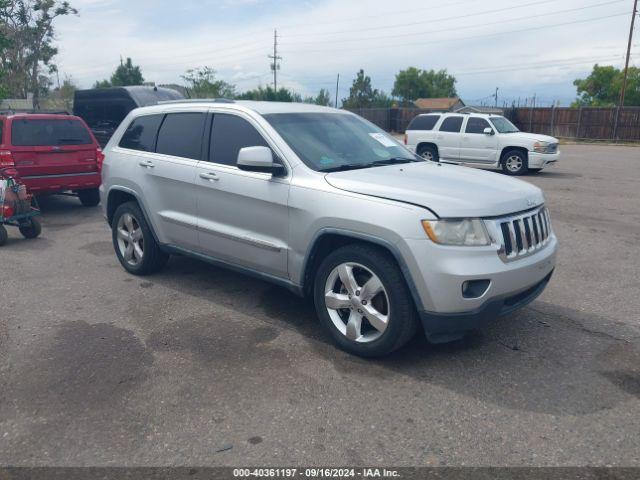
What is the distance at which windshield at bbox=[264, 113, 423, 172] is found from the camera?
4.48 meters

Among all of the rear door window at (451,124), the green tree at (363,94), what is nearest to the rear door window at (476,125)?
the rear door window at (451,124)

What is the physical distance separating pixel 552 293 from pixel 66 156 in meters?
7.94

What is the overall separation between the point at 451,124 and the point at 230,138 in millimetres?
12673

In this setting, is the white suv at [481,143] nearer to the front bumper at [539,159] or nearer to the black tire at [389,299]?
the front bumper at [539,159]

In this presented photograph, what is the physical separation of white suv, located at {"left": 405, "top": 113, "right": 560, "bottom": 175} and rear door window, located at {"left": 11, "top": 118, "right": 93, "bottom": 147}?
9.13 metres

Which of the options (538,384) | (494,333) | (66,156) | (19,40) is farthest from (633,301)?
(19,40)

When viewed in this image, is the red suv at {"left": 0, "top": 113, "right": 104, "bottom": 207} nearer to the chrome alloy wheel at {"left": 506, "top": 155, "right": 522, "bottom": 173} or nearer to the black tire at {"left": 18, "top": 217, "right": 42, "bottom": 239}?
the black tire at {"left": 18, "top": 217, "right": 42, "bottom": 239}

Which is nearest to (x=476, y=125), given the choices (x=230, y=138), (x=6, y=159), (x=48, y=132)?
(x=48, y=132)

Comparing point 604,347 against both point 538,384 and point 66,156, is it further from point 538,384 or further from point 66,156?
point 66,156

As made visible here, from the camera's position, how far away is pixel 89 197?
10.6 m

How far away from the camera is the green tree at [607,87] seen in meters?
66.0

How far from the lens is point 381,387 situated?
3.63 meters

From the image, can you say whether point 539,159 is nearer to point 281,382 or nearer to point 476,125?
point 476,125

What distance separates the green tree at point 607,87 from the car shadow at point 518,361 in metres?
70.1
